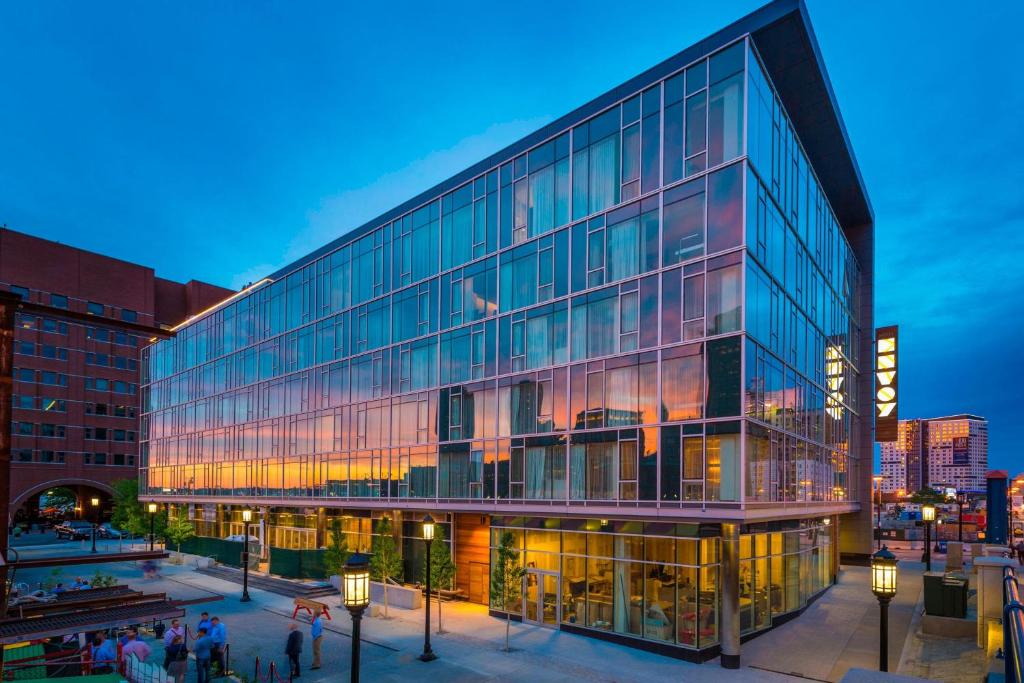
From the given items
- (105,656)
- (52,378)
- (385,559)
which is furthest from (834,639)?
(52,378)

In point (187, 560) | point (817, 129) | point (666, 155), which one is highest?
point (817, 129)

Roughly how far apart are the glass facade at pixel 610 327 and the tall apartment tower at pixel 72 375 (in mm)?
46649

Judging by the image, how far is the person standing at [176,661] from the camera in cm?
1823

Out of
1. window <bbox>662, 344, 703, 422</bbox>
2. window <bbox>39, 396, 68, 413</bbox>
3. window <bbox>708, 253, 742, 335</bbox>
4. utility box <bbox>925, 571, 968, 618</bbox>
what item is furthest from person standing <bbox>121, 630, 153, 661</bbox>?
window <bbox>39, 396, 68, 413</bbox>

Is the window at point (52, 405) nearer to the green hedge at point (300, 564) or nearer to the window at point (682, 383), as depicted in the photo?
the green hedge at point (300, 564)

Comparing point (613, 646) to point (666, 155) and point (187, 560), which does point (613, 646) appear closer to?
point (666, 155)

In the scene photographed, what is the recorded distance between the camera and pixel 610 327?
2567 cm

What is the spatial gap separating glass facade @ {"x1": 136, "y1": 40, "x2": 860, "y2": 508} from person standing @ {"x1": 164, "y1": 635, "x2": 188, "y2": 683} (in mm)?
13763

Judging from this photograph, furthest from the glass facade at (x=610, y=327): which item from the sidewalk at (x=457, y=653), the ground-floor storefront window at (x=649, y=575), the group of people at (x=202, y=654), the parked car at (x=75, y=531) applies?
the parked car at (x=75, y=531)

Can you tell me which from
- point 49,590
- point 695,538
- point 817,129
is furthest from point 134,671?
point 817,129

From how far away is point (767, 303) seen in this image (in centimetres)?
2453

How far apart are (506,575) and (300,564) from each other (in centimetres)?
1557

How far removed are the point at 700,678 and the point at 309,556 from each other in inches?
939

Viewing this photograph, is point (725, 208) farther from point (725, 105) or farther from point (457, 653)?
point (457, 653)
